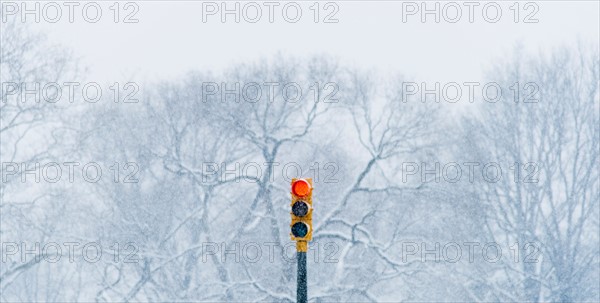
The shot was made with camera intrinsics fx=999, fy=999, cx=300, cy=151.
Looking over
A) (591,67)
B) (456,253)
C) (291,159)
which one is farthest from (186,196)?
(591,67)

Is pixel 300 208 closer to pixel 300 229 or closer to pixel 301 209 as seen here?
pixel 301 209

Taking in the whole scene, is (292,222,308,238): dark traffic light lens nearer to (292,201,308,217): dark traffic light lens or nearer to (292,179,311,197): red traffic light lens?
(292,201,308,217): dark traffic light lens

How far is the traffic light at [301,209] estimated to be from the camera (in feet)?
36.2

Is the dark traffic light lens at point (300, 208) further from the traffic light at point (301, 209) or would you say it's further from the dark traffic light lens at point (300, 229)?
the dark traffic light lens at point (300, 229)

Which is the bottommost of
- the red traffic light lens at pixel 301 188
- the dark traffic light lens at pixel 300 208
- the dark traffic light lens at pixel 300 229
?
the dark traffic light lens at pixel 300 229

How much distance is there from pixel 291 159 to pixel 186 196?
A: 148 inches

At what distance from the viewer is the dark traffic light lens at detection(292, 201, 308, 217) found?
11.0 m

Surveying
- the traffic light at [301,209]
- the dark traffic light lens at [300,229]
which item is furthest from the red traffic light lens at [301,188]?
the dark traffic light lens at [300,229]

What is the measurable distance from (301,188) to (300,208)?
22cm

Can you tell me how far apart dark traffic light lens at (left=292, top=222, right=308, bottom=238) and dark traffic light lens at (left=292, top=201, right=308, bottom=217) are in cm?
12

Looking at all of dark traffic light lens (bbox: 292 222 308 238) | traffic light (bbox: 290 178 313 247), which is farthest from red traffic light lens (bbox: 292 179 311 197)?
dark traffic light lens (bbox: 292 222 308 238)

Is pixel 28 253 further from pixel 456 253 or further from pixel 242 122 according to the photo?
pixel 456 253

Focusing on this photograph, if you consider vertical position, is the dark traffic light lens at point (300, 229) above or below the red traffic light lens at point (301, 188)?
below

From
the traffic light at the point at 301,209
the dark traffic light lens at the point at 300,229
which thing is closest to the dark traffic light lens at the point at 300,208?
the traffic light at the point at 301,209
